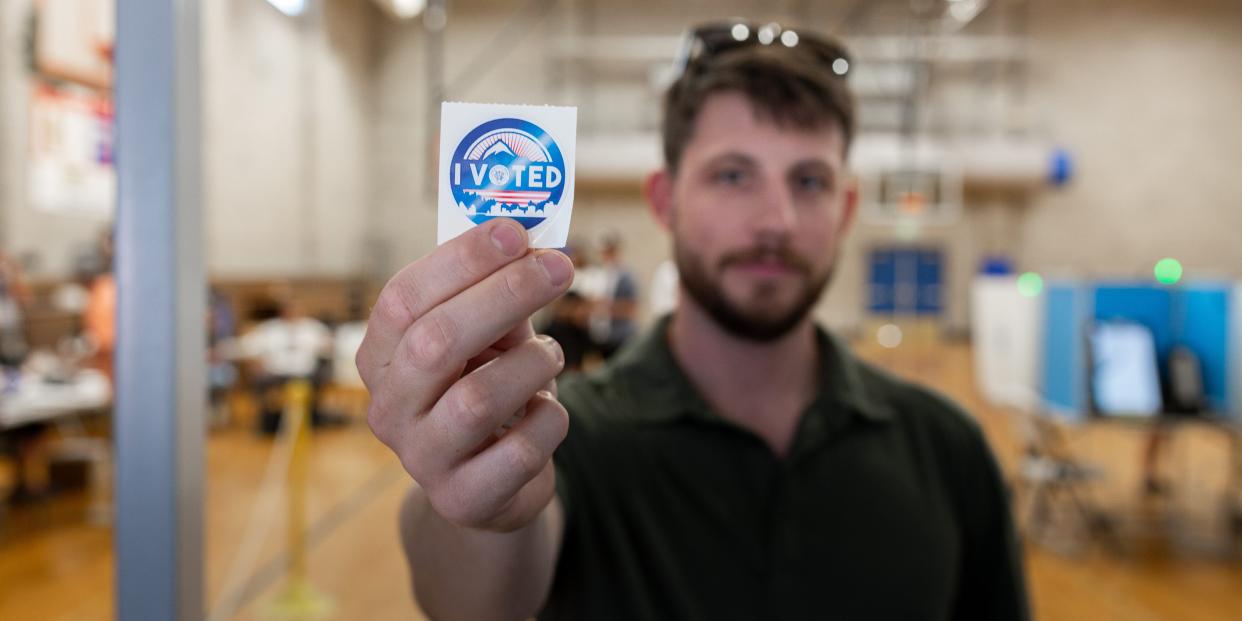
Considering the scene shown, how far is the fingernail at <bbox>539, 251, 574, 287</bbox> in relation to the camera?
45 cm

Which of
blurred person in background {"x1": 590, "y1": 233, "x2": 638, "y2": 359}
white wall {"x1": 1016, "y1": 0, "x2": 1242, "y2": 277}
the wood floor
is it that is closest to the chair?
the wood floor

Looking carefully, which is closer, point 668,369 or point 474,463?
point 474,463

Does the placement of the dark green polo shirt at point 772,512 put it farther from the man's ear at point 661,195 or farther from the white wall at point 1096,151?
the white wall at point 1096,151

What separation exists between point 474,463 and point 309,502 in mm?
5020

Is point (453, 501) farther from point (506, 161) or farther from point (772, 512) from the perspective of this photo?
point (772, 512)

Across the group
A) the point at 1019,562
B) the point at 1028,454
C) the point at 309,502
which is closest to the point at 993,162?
the point at 1028,454

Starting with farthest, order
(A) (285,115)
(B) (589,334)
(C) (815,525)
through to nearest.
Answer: (A) (285,115), (B) (589,334), (C) (815,525)

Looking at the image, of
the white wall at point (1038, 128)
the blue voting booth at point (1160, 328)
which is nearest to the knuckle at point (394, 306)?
the blue voting booth at point (1160, 328)

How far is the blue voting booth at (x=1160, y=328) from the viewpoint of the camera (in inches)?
169

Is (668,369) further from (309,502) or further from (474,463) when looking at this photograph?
(309,502)

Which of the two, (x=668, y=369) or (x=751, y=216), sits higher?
(x=751, y=216)

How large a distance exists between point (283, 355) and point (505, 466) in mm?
6997

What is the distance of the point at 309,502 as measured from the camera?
514cm

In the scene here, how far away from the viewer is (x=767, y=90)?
3.42 feet
